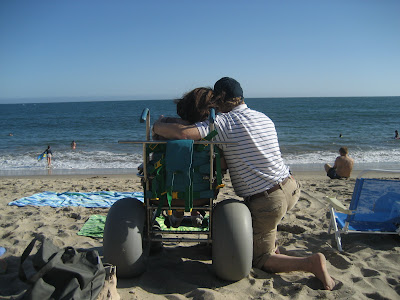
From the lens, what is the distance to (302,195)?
20.4 ft

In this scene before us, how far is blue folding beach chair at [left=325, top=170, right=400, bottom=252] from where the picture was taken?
3.79 m

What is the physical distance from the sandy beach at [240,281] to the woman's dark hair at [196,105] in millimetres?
1275

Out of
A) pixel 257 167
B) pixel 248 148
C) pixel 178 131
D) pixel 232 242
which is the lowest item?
pixel 232 242

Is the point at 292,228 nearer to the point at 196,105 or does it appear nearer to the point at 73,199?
the point at 196,105

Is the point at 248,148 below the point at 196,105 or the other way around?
below

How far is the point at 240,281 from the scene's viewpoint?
9.25ft

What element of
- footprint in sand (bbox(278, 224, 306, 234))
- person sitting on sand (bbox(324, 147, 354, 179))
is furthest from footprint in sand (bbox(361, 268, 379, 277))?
person sitting on sand (bbox(324, 147, 354, 179))

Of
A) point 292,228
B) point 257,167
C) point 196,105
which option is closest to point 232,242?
point 257,167

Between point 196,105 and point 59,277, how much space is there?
1550 mm

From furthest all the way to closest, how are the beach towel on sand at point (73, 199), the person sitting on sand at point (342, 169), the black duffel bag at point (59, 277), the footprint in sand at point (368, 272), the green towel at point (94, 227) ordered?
1. the person sitting on sand at point (342, 169)
2. the beach towel on sand at point (73, 199)
3. the green towel at point (94, 227)
4. the footprint in sand at point (368, 272)
5. the black duffel bag at point (59, 277)

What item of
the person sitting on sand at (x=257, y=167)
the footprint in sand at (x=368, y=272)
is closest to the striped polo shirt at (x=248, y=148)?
the person sitting on sand at (x=257, y=167)

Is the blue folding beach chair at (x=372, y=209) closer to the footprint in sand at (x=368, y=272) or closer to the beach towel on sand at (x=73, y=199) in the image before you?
the footprint in sand at (x=368, y=272)

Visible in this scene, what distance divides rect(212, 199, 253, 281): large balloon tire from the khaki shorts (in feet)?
0.59

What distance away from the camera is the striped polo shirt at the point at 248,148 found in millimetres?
2785
